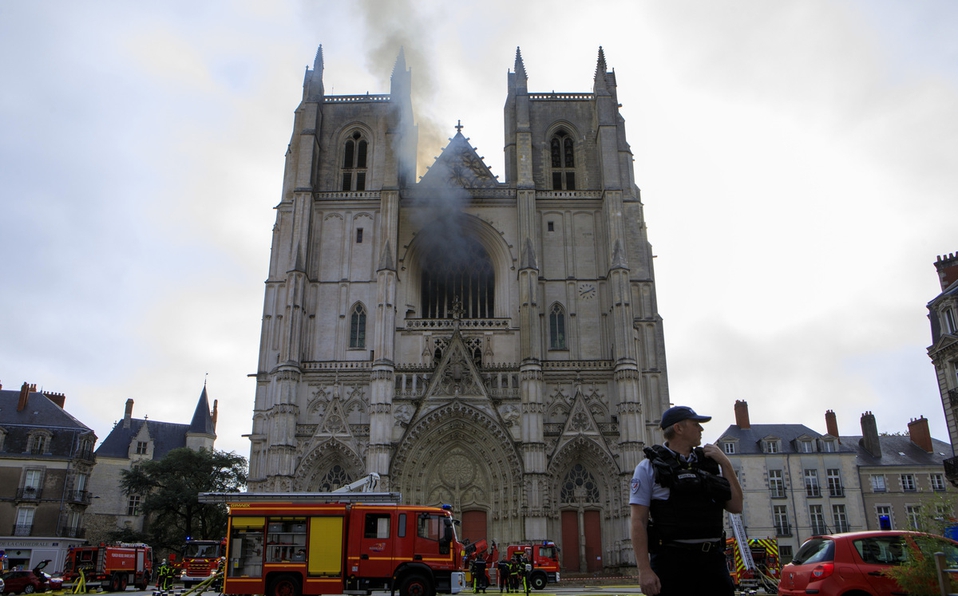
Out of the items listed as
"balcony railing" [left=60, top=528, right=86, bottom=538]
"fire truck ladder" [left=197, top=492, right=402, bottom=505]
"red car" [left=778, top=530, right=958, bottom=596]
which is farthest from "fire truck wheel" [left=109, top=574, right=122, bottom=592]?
"red car" [left=778, top=530, right=958, bottom=596]

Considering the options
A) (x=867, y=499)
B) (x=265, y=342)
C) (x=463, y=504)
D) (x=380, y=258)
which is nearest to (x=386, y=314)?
(x=380, y=258)

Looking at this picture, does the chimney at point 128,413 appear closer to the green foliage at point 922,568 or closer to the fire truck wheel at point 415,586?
the fire truck wheel at point 415,586

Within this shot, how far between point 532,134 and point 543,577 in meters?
23.2

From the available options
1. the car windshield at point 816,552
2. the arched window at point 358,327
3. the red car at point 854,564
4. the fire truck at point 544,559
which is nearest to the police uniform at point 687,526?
the red car at point 854,564

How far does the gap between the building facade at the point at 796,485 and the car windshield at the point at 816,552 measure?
33.2 meters

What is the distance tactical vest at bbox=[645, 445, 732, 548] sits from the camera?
13.9 ft

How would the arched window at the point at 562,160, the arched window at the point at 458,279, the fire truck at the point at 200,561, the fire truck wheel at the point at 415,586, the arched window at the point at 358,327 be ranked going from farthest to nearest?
the arched window at the point at 562,160 → the arched window at the point at 458,279 → the arched window at the point at 358,327 → the fire truck at the point at 200,561 → the fire truck wheel at the point at 415,586

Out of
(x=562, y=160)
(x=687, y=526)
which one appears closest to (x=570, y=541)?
(x=562, y=160)

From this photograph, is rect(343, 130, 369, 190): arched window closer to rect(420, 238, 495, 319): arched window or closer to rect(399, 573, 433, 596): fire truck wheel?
rect(420, 238, 495, 319): arched window

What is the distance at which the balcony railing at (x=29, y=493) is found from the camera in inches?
1496

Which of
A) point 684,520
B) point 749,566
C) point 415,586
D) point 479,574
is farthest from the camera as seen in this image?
point 479,574

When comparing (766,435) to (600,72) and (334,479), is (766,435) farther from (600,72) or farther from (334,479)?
(334,479)

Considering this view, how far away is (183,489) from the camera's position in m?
38.4

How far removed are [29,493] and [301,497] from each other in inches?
1203
